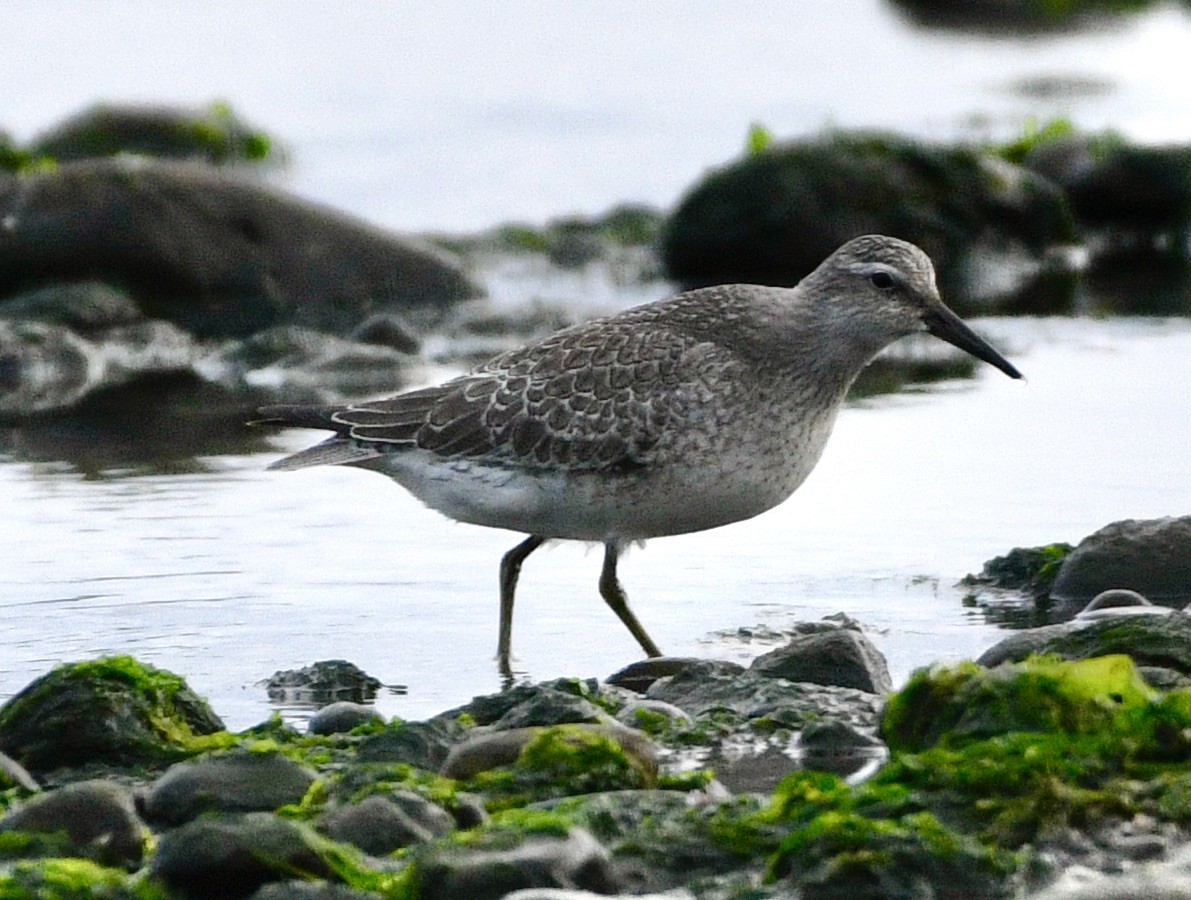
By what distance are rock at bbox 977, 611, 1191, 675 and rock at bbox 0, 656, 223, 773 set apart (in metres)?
2.93

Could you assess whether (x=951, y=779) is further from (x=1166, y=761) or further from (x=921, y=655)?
(x=921, y=655)

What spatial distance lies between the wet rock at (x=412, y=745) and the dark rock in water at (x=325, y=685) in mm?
1221

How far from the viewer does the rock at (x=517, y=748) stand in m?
6.86

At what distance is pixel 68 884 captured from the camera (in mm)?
5750

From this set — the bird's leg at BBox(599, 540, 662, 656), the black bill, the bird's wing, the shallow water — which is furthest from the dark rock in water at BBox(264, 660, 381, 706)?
the black bill

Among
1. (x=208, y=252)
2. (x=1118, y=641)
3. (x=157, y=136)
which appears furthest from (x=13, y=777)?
(x=157, y=136)

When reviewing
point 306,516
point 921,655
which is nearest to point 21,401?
point 306,516

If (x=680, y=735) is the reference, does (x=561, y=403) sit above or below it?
above

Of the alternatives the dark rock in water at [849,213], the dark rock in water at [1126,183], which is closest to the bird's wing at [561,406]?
the dark rock in water at [849,213]

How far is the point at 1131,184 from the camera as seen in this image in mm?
20828

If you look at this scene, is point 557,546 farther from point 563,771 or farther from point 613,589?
point 563,771

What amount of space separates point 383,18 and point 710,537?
22282 millimetres

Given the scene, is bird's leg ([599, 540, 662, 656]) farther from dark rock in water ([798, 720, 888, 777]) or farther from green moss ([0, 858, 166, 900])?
green moss ([0, 858, 166, 900])

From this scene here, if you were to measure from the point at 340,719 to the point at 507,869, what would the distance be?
2.23m
